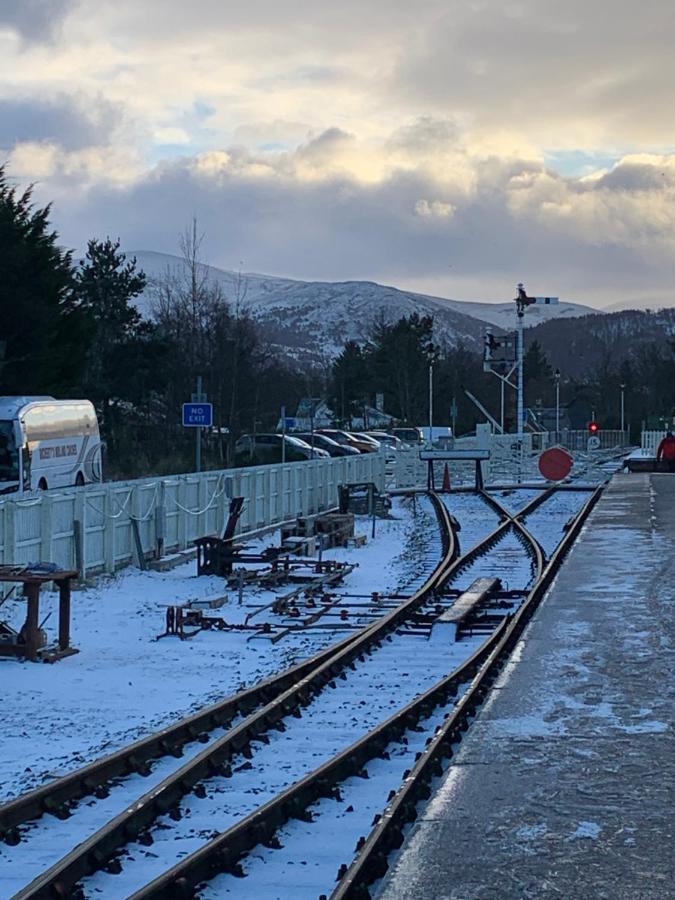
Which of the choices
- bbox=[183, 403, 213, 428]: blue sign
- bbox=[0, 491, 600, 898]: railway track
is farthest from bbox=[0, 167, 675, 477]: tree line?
bbox=[0, 491, 600, 898]: railway track

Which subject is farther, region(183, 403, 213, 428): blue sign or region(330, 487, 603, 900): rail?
region(183, 403, 213, 428): blue sign

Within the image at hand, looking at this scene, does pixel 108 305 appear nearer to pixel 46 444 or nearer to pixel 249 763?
pixel 46 444

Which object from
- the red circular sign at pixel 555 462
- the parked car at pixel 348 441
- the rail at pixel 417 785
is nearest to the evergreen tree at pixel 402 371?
the parked car at pixel 348 441

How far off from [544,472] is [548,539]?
5930mm

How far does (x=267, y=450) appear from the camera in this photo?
4844cm

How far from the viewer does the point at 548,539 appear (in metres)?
25.8

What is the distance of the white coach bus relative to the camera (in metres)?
26.2

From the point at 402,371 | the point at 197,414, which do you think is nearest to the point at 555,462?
the point at 197,414

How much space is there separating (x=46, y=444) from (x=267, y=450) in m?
20.9

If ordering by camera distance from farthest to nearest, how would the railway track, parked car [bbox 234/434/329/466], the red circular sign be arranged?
parked car [bbox 234/434/329/466]
the red circular sign
the railway track

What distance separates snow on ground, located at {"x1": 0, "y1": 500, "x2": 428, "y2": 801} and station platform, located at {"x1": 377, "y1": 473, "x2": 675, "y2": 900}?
9.06 feet

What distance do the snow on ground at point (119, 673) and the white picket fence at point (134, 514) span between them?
0.62m

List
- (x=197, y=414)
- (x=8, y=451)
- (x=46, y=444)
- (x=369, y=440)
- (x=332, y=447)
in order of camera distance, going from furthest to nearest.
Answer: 1. (x=369, y=440)
2. (x=332, y=447)
3. (x=46, y=444)
4. (x=8, y=451)
5. (x=197, y=414)

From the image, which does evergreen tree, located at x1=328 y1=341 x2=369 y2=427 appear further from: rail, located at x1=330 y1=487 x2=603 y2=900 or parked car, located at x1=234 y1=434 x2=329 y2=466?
rail, located at x1=330 y1=487 x2=603 y2=900
